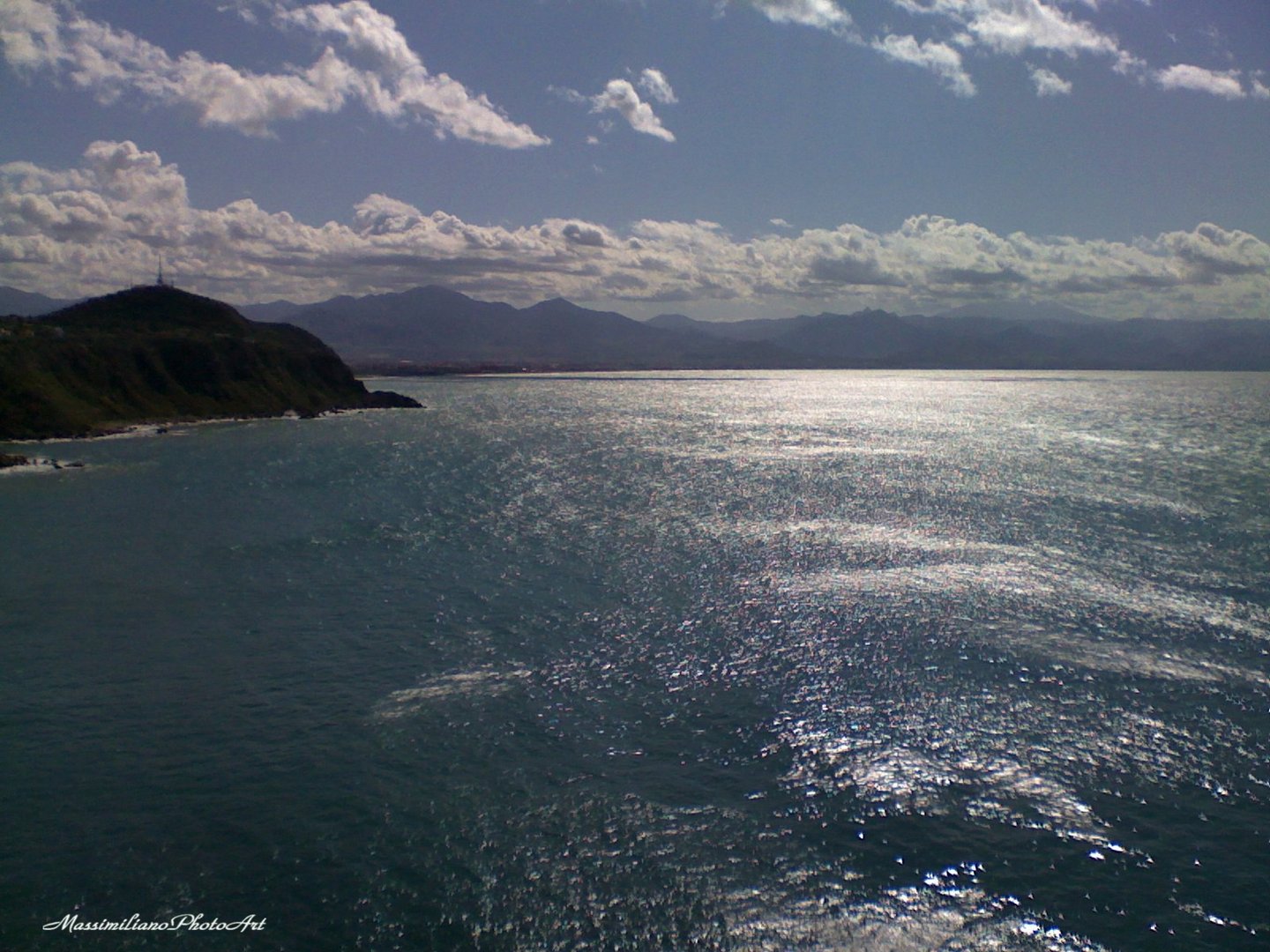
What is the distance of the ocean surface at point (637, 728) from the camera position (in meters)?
14.6

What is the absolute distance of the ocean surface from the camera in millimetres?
14648

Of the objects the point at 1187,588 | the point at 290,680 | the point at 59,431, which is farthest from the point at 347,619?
the point at 59,431

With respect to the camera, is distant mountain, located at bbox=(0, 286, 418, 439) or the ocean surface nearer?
the ocean surface

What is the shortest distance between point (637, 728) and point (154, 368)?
357 feet

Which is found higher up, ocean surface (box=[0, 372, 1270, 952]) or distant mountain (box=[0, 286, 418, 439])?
distant mountain (box=[0, 286, 418, 439])

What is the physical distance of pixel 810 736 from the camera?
20.7 meters

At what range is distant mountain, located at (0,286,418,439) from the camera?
88.6 meters

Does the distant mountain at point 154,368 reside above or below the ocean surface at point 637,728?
above

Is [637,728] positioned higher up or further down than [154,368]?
further down

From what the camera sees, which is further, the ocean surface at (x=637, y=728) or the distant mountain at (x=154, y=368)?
the distant mountain at (x=154, y=368)

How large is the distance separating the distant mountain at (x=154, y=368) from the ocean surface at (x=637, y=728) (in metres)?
48.0

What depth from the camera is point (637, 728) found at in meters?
21.1

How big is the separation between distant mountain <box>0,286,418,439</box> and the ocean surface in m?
48.0

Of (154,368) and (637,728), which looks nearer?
(637,728)
